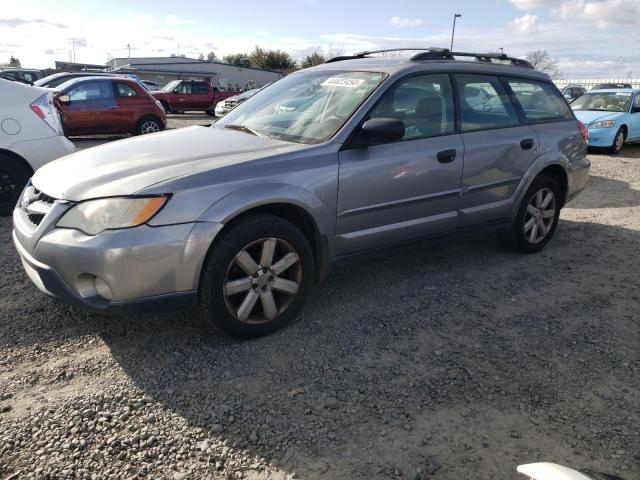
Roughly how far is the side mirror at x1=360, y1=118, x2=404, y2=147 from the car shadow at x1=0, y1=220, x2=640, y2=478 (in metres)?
1.01

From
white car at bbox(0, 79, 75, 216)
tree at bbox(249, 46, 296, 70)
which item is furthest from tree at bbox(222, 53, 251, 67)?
white car at bbox(0, 79, 75, 216)

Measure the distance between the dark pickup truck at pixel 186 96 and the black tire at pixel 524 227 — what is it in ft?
68.6

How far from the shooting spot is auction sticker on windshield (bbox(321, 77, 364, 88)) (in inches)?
153

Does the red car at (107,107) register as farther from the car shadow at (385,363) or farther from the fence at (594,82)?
the fence at (594,82)

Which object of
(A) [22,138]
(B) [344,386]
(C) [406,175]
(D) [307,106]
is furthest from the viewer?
(A) [22,138]

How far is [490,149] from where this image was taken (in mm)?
4332

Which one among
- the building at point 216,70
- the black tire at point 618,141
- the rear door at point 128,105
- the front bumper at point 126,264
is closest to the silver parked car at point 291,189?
the front bumper at point 126,264

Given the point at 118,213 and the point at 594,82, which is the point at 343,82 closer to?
the point at 118,213

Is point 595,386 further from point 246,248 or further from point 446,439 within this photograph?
point 246,248

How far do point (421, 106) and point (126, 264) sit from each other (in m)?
2.47

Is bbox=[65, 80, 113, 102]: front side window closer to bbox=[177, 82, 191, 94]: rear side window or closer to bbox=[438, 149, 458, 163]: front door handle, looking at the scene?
bbox=[438, 149, 458, 163]: front door handle

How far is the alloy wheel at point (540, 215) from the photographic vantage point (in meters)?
4.94

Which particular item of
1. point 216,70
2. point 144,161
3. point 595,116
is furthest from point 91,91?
point 216,70

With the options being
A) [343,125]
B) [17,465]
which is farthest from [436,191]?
[17,465]
